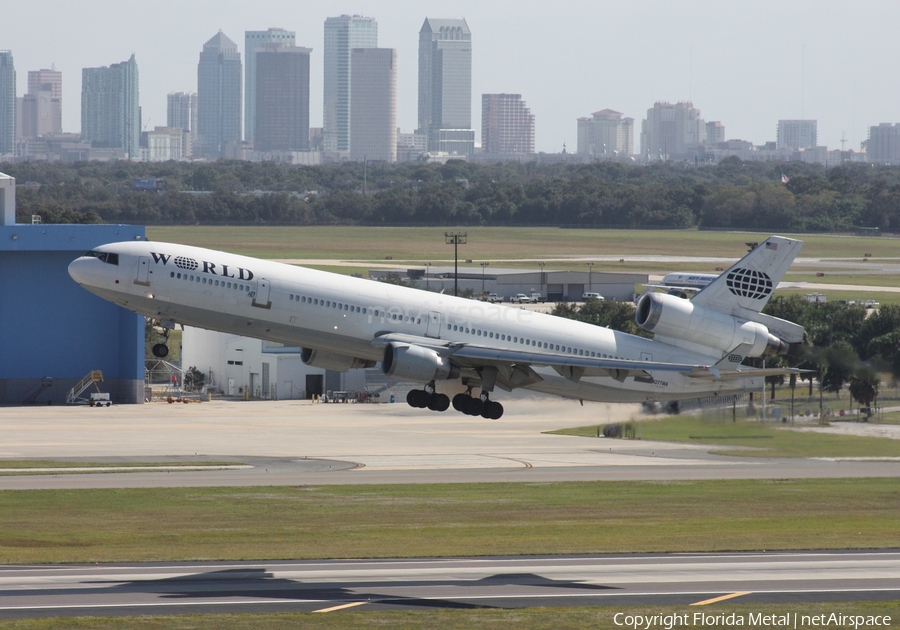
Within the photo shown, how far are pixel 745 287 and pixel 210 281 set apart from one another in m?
26.5

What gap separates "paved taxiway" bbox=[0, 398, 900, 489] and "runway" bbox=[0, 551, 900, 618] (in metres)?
16.6

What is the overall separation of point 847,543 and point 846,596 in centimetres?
1442

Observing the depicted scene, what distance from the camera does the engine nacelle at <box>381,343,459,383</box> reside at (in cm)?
5834

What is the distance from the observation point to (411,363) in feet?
192

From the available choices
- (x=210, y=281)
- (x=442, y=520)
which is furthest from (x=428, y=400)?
(x=442, y=520)

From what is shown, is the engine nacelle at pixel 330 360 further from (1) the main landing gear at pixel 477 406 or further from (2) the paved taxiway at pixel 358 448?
A: (2) the paved taxiway at pixel 358 448

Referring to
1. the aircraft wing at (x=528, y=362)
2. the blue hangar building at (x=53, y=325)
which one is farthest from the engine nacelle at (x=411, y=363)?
the blue hangar building at (x=53, y=325)

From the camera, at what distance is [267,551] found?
58281 mm

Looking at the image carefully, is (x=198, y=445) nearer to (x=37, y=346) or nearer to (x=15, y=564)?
(x=37, y=346)

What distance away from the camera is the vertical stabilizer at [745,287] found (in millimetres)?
66375

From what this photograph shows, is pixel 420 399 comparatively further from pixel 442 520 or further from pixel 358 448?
pixel 358 448

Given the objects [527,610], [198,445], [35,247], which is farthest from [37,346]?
[527,610]

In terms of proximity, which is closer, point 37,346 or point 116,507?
point 116,507

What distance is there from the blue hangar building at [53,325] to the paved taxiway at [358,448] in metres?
4.52
